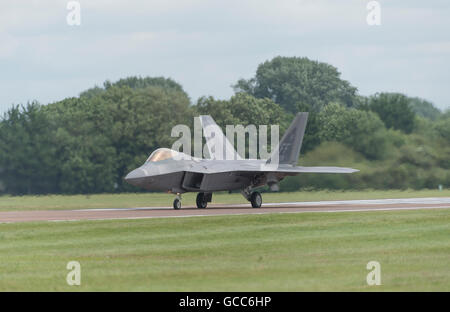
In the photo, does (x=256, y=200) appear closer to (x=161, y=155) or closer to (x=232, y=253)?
(x=161, y=155)

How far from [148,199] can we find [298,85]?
64661 millimetres

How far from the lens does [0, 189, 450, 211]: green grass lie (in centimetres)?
4075

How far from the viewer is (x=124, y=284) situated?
13.4m

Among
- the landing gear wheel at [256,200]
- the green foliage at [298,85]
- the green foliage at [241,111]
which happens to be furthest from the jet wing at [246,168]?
the green foliage at [298,85]

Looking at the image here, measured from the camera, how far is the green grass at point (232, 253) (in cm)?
1343

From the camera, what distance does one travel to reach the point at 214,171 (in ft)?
112

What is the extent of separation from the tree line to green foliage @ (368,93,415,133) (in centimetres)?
6

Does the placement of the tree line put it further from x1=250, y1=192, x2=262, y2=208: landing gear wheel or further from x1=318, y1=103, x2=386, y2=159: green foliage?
x1=250, y1=192, x2=262, y2=208: landing gear wheel

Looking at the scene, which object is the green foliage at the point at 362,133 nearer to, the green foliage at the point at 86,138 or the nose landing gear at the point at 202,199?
the nose landing gear at the point at 202,199

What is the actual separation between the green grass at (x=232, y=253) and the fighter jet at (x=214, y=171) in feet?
21.9

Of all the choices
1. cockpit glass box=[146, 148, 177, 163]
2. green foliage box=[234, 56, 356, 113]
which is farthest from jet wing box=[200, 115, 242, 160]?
green foliage box=[234, 56, 356, 113]
